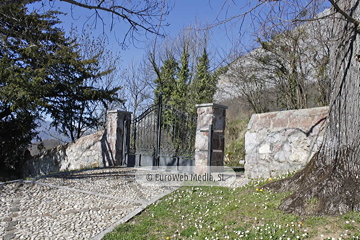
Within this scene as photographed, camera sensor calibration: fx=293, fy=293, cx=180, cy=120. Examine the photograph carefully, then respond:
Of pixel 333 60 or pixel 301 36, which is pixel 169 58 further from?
pixel 333 60

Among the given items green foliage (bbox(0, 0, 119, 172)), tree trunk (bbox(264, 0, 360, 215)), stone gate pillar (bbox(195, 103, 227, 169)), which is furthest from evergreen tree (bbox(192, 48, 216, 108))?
tree trunk (bbox(264, 0, 360, 215))

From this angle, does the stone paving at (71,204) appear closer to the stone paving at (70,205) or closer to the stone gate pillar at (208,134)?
the stone paving at (70,205)

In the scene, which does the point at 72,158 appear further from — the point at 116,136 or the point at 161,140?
the point at 161,140

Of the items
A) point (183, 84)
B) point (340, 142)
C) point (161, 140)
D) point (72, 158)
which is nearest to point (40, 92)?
point (72, 158)

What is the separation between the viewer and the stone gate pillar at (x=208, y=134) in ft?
22.1

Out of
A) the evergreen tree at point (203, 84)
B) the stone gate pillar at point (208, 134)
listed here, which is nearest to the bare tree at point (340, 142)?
the stone gate pillar at point (208, 134)

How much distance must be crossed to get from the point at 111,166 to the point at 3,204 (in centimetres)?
441

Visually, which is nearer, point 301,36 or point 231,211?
point 231,211

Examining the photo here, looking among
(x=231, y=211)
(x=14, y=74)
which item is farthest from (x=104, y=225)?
(x=14, y=74)

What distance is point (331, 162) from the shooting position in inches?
148

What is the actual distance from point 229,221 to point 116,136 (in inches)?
245

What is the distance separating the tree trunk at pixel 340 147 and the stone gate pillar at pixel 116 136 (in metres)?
6.40

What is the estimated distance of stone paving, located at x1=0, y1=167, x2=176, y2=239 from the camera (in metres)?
3.78

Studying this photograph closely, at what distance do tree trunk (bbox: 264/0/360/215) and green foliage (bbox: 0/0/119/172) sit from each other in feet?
27.2
